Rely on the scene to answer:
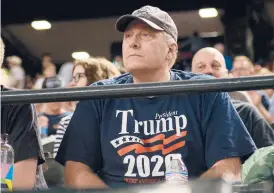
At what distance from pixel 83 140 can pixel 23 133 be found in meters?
0.30

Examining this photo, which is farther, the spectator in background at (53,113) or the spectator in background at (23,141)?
the spectator in background at (53,113)

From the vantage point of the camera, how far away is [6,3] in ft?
40.3

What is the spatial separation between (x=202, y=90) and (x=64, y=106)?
3947 millimetres

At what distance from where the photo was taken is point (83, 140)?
3145mm

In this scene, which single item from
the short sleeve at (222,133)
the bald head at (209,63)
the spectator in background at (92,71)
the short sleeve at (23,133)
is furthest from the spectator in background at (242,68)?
the short sleeve at (23,133)

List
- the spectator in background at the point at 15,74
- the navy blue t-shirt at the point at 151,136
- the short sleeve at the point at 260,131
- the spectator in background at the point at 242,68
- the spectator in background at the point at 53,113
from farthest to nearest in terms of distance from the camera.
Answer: the spectator in background at the point at 15,74
the spectator in background at the point at 242,68
the spectator in background at the point at 53,113
the short sleeve at the point at 260,131
the navy blue t-shirt at the point at 151,136

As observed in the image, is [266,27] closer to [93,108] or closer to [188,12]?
[188,12]

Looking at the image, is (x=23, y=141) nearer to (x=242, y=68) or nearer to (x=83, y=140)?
(x=83, y=140)

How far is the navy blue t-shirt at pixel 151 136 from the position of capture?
120 inches

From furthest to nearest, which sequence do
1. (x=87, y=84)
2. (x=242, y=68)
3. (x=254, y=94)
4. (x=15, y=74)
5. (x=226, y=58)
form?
(x=15, y=74) < (x=226, y=58) < (x=242, y=68) < (x=254, y=94) < (x=87, y=84)

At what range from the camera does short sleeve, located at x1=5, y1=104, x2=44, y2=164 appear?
2.94 m

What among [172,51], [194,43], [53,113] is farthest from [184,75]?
[194,43]

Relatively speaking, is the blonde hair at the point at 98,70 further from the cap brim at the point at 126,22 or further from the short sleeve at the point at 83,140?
the short sleeve at the point at 83,140

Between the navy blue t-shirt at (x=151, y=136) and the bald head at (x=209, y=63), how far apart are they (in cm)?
187
